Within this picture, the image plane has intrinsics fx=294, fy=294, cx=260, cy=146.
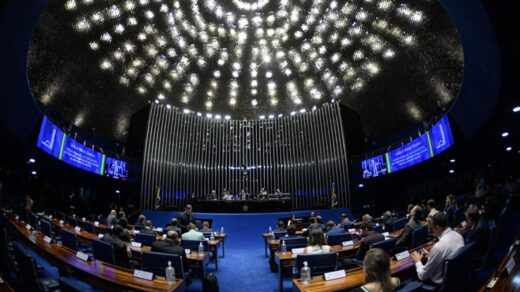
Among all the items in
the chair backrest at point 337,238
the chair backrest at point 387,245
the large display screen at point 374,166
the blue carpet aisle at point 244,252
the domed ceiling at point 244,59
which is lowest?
the blue carpet aisle at point 244,252

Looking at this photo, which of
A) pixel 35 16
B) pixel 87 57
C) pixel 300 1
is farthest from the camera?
pixel 300 1

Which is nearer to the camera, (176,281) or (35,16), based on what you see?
(176,281)

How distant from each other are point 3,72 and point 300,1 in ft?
38.2

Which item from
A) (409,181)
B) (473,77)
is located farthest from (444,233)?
(409,181)

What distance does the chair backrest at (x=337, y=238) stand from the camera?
5535 millimetres

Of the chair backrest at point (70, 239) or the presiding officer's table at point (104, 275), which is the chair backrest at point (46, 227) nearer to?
the chair backrest at point (70, 239)

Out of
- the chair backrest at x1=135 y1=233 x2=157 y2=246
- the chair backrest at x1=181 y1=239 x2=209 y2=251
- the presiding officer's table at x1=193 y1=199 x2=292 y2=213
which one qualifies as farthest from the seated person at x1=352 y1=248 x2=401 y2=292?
the presiding officer's table at x1=193 y1=199 x2=292 y2=213

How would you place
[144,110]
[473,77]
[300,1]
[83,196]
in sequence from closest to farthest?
[473,77] < [300,1] < [83,196] < [144,110]

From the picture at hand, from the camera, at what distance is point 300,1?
1352cm

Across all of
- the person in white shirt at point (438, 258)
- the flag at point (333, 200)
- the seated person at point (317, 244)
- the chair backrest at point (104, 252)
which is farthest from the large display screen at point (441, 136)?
the chair backrest at point (104, 252)

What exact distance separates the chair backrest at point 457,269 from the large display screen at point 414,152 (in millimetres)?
7746

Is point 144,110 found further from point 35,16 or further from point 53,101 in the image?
point 35,16

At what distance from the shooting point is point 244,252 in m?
8.95

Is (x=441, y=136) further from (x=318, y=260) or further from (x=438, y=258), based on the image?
(x=438, y=258)
